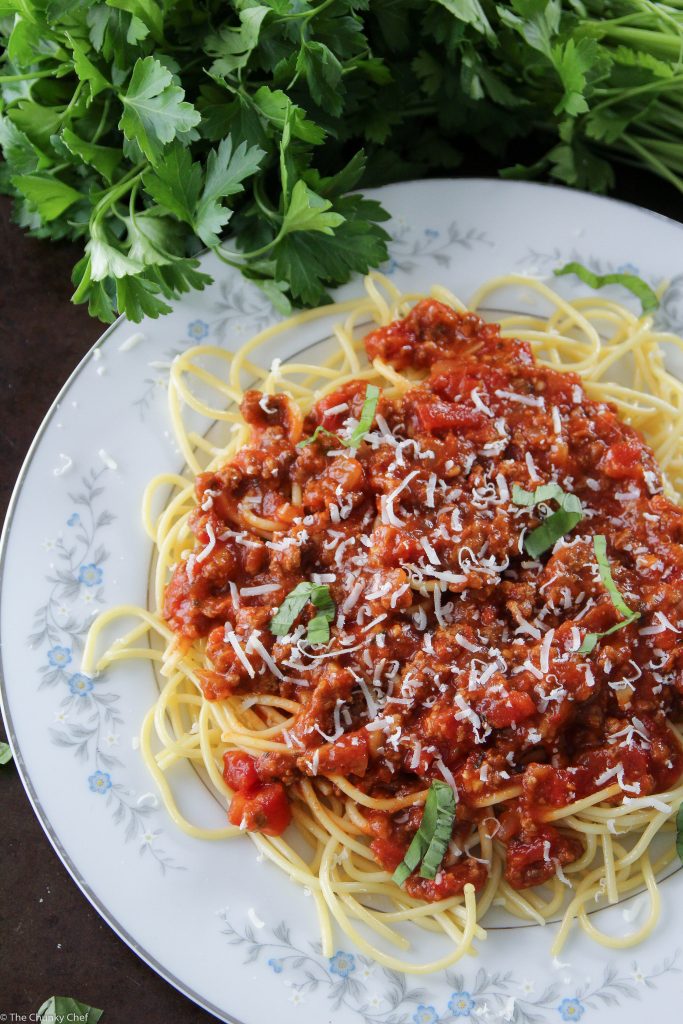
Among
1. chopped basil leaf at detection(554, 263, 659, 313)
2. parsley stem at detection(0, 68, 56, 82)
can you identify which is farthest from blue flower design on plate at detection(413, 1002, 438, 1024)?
parsley stem at detection(0, 68, 56, 82)

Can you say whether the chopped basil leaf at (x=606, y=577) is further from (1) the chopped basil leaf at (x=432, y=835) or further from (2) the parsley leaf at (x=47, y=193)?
(2) the parsley leaf at (x=47, y=193)

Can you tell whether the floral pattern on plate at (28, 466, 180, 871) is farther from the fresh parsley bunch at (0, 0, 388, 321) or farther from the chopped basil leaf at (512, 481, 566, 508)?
the chopped basil leaf at (512, 481, 566, 508)

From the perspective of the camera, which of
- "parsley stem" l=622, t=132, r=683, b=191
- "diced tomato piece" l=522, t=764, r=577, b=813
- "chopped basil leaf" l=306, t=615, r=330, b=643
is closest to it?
"diced tomato piece" l=522, t=764, r=577, b=813

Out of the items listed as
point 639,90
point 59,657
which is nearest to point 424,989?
point 59,657

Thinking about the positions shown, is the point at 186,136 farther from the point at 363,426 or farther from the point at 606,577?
the point at 606,577

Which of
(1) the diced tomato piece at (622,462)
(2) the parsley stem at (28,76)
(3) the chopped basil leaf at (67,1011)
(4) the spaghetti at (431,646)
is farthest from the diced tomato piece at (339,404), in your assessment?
(3) the chopped basil leaf at (67,1011)
